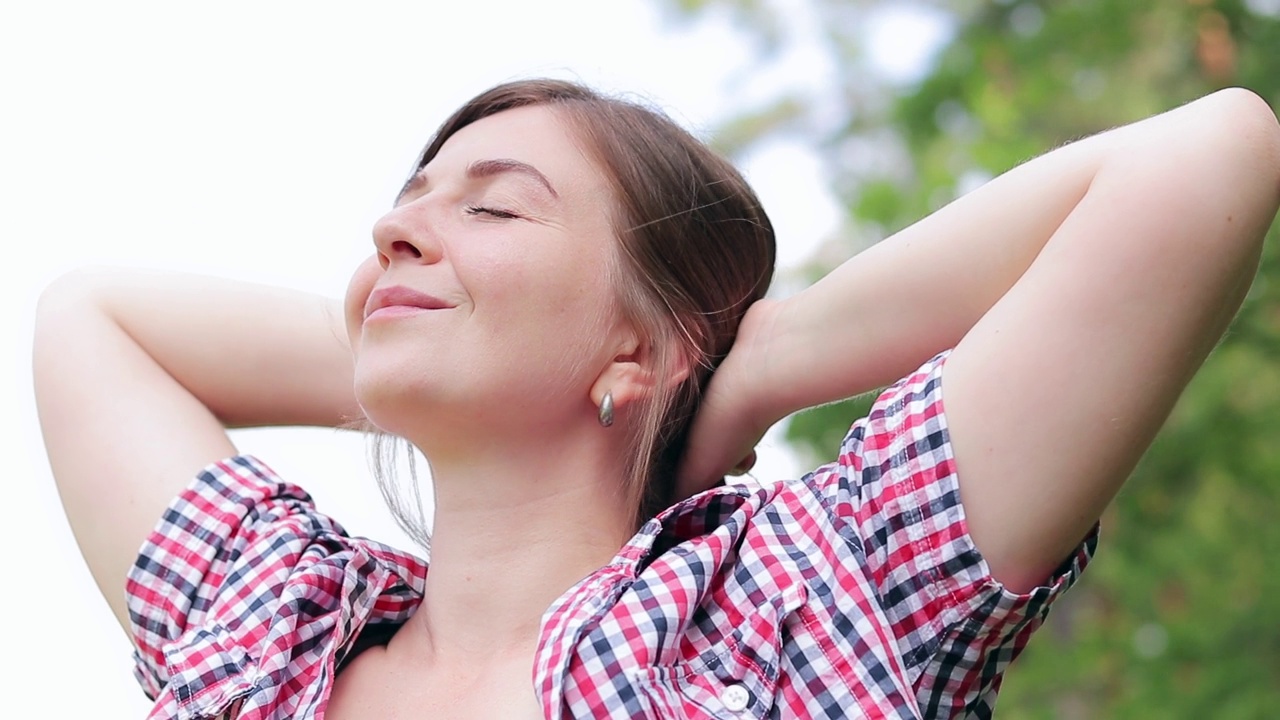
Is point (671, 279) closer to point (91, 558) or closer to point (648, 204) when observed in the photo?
point (648, 204)

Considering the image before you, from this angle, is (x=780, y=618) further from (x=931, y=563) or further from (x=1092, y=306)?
(x=1092, y=306)

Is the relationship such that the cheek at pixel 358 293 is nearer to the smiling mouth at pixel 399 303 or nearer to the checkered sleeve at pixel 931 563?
the smiling mouth at pixel 399 303

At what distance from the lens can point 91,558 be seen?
1677 mm

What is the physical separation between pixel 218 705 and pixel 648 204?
0.73m

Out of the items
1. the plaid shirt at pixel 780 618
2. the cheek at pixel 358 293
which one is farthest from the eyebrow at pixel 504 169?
the plaid shirt at pixel 780 618

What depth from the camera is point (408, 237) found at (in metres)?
1.47

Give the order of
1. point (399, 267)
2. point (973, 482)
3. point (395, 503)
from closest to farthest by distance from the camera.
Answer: point (973, 482) → point (399, 267) → point (395, 503)

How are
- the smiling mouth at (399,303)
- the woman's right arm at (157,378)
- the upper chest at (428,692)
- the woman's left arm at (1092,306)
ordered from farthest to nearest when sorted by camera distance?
the woman's right arm at (157,378) < the smiling mouth at (399,303) < the upper chest at (428,692) < the woman's left arm at (1092,306)

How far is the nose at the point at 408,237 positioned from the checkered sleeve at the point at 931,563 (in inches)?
21.0

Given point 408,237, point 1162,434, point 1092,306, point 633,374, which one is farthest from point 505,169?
point 1162,434

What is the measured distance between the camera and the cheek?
1.52 meters

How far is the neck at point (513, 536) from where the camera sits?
1.44 meters

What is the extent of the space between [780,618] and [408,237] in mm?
599

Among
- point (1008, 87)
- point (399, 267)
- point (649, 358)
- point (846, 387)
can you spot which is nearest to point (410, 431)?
point (399, 267)
